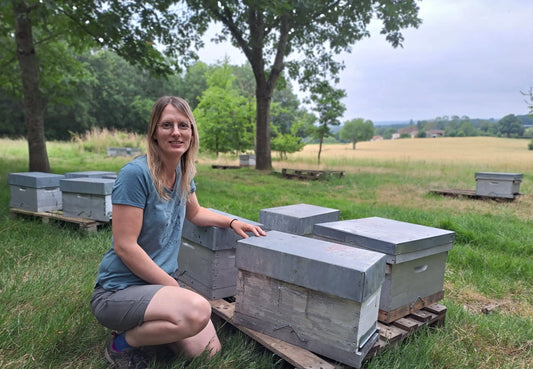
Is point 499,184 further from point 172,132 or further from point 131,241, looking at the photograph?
point 131,241

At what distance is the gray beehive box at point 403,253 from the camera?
2.39 m

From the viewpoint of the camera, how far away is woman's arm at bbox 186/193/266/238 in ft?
8.30

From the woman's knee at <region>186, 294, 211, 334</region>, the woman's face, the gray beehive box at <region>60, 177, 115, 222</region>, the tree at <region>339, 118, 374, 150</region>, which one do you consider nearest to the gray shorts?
the woman's knee at <region>186, 294, 211, 334</region>

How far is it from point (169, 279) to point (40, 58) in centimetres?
1137

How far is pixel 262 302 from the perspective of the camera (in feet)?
7.28

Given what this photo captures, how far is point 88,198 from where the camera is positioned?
478 centimetres

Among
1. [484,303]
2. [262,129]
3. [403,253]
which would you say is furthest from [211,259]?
[262,129]

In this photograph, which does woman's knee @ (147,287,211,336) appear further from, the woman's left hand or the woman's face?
the woman's face

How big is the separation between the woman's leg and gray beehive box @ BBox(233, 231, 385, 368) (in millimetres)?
341

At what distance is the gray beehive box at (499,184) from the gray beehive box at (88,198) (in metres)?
8.25

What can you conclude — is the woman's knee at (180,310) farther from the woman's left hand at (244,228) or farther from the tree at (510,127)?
the tree at (510,127)

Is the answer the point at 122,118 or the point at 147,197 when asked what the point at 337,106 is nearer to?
the point at 147,197

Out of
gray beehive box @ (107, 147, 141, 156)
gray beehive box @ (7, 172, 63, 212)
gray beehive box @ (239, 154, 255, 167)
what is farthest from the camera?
gray beehive box @ (107, 147, 141, 156)

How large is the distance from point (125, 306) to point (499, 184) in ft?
30.0
